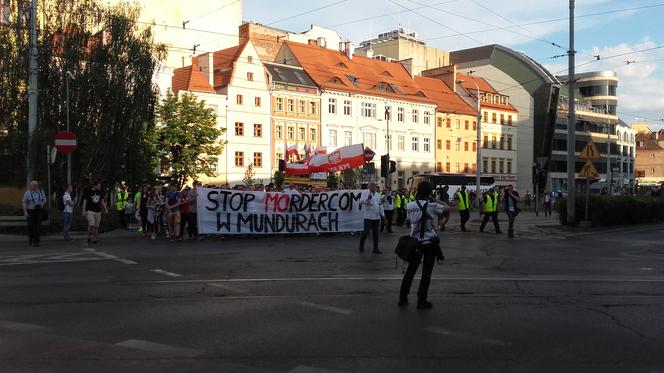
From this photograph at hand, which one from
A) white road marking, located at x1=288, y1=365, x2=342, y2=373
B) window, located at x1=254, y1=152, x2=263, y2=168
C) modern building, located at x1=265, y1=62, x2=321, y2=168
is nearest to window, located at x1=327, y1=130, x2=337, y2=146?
modern building, located at x1=265, y1=62, x2=321, y2=168

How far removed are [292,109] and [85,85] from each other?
37858mm

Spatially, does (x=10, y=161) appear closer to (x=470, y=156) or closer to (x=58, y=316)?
(x=58, y=316)

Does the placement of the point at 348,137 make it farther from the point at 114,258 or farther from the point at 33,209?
the point at 114,258

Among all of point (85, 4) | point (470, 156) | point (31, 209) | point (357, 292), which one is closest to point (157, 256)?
point (31, 209)

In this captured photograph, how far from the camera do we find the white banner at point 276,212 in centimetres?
1967

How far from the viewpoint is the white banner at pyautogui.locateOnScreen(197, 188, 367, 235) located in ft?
64.5

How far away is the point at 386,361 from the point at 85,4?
28.7 m

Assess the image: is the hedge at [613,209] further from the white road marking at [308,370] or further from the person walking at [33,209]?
the white road marking at [308,370]

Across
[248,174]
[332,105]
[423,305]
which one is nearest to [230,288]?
[423,305]

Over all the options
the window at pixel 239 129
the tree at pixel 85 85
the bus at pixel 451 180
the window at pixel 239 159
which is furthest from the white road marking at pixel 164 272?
the bus at pixel 451 180

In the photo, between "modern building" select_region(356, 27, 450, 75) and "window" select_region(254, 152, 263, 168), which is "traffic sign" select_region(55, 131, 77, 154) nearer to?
"window" select_region(254, 152, 263, 168)

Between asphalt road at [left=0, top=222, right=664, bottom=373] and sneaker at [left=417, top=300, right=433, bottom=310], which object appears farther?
sneaker at [left=417, top=300, right=433, bottom=310]

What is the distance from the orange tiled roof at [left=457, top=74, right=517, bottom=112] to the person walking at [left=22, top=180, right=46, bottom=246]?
7537 cm

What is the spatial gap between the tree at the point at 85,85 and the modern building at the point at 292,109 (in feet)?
106
